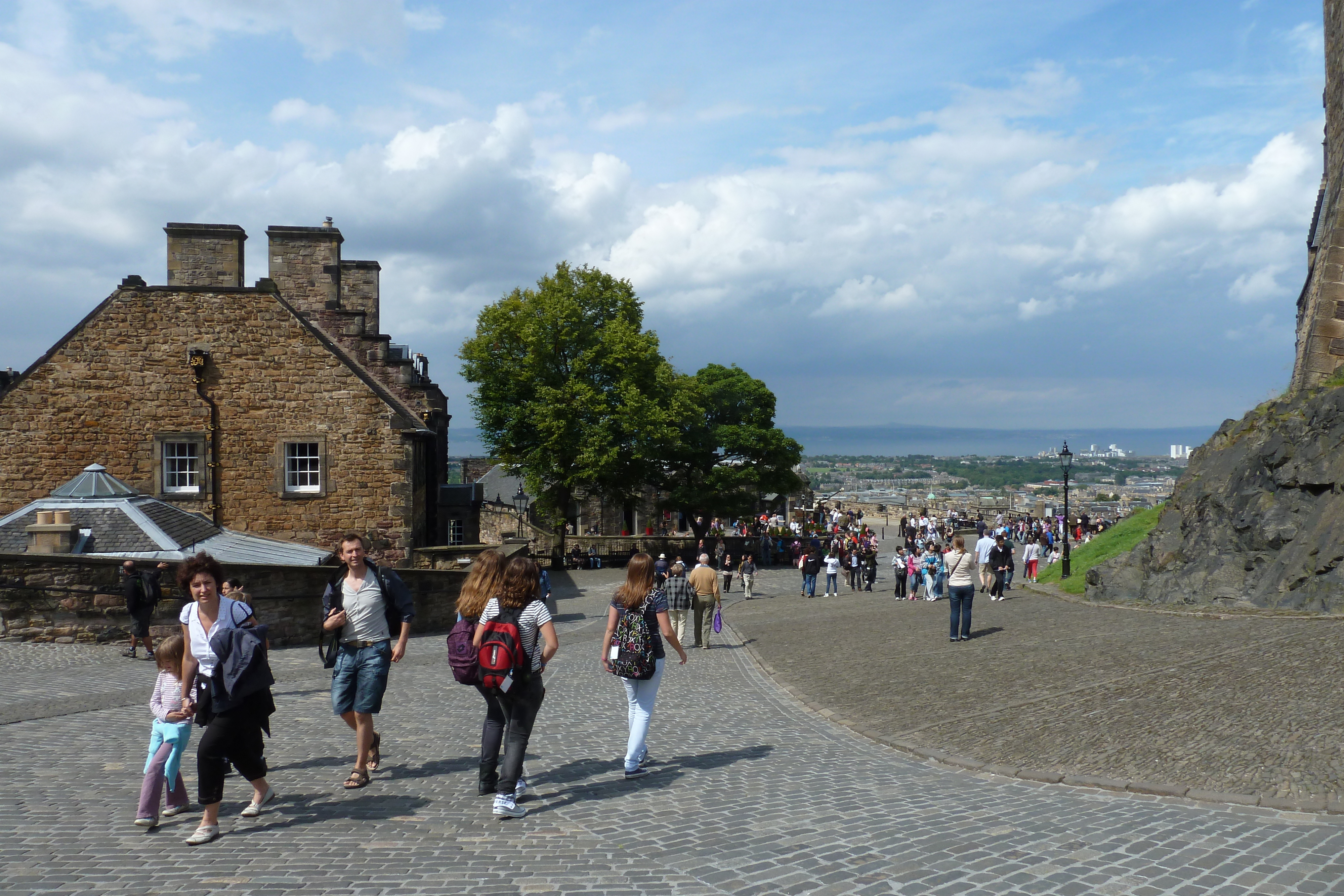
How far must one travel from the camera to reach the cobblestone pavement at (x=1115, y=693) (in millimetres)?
7398

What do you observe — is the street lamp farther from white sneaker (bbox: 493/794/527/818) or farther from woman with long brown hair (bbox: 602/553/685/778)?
white sneaker (bbox: 493/794/527/818)

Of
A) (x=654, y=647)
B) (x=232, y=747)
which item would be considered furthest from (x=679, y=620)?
(x=232, y=747)

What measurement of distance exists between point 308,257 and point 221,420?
6.91m

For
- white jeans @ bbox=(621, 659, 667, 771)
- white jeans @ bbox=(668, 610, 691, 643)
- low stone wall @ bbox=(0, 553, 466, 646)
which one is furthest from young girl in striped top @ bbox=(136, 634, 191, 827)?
white jeans @ bbox=(668, 610, 691, 643)

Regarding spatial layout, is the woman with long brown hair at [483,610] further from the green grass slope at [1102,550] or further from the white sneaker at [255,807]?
the green grass slope at [1102,550]

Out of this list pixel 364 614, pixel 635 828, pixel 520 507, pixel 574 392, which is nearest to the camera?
pixel 635 828

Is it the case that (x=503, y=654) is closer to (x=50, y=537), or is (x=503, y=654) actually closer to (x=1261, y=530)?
(x=50, y=537)

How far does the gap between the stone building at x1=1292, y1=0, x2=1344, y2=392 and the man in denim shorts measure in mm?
20222

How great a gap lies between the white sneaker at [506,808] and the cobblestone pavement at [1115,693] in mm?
3919

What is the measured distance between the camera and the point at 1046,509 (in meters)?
64.1

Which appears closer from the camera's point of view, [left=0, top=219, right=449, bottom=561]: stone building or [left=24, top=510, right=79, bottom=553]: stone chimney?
[left=24, top=510, right=79, bottom=553]: stone chimney

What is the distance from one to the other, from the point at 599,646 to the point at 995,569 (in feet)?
34.2

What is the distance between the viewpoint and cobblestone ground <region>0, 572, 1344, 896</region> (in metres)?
5.05

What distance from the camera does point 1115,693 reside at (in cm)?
994
